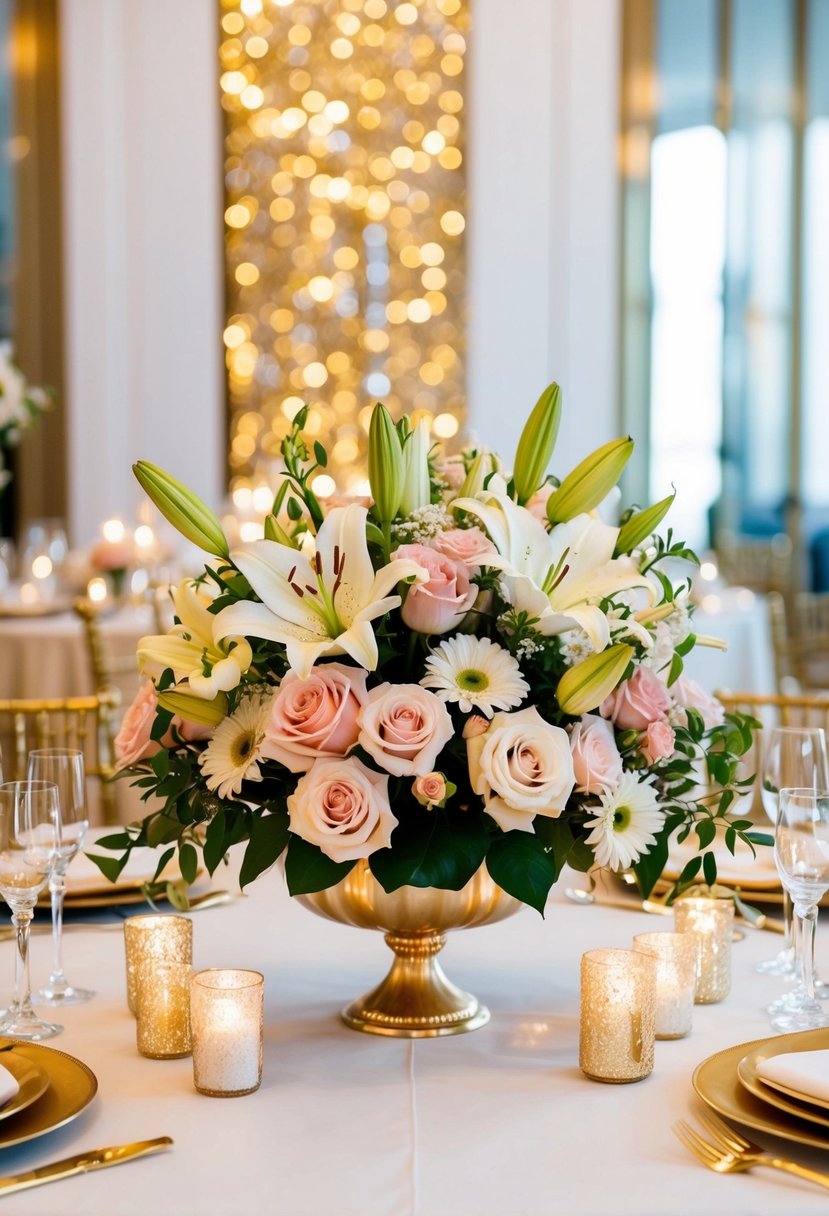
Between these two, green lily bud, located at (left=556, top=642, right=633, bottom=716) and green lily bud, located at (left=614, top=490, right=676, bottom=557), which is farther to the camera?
green lily bud, located at (left=614, top=490, right=676, bottom=557)

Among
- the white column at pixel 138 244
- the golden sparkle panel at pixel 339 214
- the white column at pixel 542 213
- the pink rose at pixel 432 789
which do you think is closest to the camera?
the pink rose at pixel 432 789

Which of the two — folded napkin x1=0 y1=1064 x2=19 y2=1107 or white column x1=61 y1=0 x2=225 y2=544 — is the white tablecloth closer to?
folded napkin x1=0 y1=1064 x2=19 y2=1107

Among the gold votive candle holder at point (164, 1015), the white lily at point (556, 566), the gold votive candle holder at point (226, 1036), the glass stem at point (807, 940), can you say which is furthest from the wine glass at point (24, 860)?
the glass stem at point (807, 940)

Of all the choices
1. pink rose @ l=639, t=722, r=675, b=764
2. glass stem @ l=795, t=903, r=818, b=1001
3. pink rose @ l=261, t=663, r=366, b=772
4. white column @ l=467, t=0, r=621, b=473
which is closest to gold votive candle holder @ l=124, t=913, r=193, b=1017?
pink rose @ l=261, t=663, r=366, b=772

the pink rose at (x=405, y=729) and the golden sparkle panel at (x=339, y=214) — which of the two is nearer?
the pink rose at (x=405, y=729)

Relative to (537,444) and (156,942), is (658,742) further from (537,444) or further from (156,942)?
(156,942)

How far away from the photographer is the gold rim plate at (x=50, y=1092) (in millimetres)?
1069

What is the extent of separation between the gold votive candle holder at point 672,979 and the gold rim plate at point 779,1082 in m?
0.10

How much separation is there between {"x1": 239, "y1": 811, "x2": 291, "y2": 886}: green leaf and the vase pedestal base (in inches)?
7.1

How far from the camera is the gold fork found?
104 centimetres

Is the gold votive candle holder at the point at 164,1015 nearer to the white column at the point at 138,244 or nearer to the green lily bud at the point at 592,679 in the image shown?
the green lily bud at the point at 592,679

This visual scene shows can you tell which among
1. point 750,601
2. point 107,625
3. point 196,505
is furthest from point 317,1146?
point 750,601

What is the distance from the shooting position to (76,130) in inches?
262

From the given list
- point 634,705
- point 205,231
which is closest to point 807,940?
point 634,705
